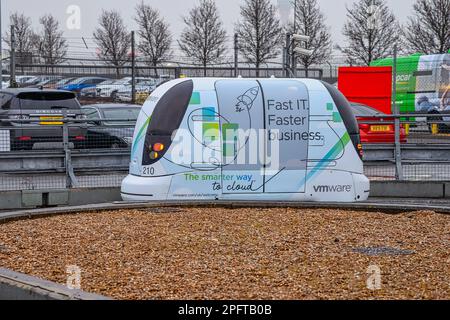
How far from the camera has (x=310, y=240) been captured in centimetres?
969

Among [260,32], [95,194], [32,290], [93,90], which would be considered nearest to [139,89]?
[93,90]

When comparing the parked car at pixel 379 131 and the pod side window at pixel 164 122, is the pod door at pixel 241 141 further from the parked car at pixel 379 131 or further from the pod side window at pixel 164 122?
the parked car at pixel 379 131

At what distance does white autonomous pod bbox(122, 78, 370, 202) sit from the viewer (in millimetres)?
13625

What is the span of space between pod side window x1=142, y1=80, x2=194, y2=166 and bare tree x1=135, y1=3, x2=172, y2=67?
27.0 meters

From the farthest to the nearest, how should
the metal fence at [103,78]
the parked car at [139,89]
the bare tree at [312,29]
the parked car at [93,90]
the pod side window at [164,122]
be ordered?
the bare tree at [312,29] → the parked car at [93,90] → the metal fence at [103,78] → the parked car at [139,89] → the pod side window at [164,122]

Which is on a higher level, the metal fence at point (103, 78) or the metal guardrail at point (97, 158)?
the metal fence at point (103, 78)

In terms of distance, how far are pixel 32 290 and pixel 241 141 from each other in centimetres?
673

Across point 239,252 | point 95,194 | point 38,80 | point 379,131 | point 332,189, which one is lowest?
point 95,194

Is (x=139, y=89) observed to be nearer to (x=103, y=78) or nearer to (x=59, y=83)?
(x=103, y=78)

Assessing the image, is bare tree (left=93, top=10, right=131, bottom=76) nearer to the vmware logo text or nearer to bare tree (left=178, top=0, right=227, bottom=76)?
bare tree (left=178, top=0, right=227, bottom=76)

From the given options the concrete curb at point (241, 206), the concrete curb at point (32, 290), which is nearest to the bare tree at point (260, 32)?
the concrete curb at point (241, 206)

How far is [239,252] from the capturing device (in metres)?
9.00

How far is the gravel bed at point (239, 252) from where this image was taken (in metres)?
7.43

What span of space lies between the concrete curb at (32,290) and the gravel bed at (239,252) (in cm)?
23
